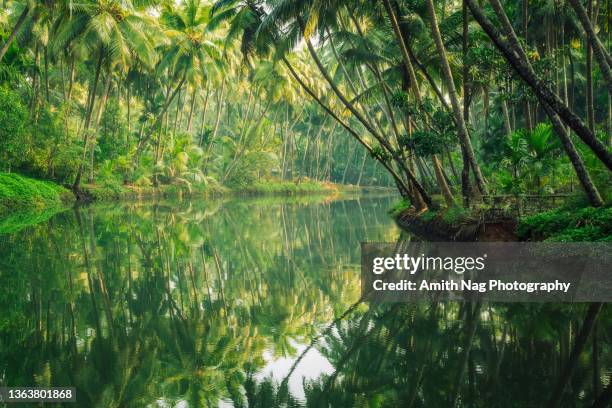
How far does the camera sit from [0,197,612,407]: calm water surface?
5.08m

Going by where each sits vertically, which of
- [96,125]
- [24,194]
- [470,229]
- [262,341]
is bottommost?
[262,341]

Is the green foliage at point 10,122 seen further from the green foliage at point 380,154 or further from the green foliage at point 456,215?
the green foliage at point 456,215

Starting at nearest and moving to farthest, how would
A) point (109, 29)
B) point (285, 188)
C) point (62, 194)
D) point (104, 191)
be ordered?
point (109, 29), point (62, 194), point (104, 191), point (285, 188)

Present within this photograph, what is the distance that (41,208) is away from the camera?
3016cm

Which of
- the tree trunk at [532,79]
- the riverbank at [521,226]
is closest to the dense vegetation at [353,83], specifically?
the tree trunk at [532,79]

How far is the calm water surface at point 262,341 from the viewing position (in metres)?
5.08

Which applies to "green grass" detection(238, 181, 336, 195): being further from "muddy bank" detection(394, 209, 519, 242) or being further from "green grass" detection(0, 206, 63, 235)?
"muddy bank" detection(394, 209, 519, 242)

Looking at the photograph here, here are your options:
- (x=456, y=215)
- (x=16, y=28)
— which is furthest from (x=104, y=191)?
(x=456, y=215)
